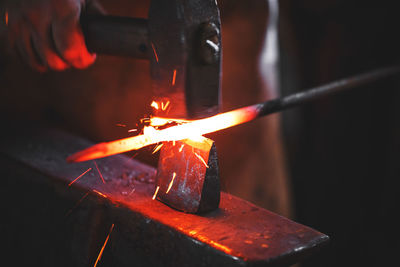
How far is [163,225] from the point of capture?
99 cm

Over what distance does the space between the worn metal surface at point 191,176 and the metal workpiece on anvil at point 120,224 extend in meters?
0.03

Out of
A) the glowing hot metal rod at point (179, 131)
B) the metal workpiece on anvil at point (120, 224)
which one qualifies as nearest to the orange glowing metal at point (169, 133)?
the glowing hot metal rod at point (179, 131)

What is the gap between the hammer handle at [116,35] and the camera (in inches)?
46.9

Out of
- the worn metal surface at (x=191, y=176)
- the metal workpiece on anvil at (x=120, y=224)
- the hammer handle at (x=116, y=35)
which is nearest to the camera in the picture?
the metal workpiece on anvil at (x=120, y=224)

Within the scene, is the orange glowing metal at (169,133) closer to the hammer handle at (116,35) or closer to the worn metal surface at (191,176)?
the worn metal surface at (191,176)

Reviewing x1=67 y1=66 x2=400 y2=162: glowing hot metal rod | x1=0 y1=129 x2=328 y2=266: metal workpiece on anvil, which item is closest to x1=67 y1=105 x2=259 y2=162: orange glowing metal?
x1=67 y1=66 x2=400 y2=162: glowing hot metal rod

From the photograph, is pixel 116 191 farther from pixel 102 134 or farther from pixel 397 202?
pixel 397 202

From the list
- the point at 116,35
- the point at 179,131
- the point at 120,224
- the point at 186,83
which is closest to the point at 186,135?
the point at 179,131

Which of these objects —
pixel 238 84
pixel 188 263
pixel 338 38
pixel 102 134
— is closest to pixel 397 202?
pixel 338 38

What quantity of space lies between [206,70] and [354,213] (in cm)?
283

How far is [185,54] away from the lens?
1018mm

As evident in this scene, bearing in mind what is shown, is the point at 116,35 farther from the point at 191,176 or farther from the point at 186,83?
the point at 191,176

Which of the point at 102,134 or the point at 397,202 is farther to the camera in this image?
the point at 397,202

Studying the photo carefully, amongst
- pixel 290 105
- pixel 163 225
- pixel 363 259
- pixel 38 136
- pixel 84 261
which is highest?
pixel 290 105
